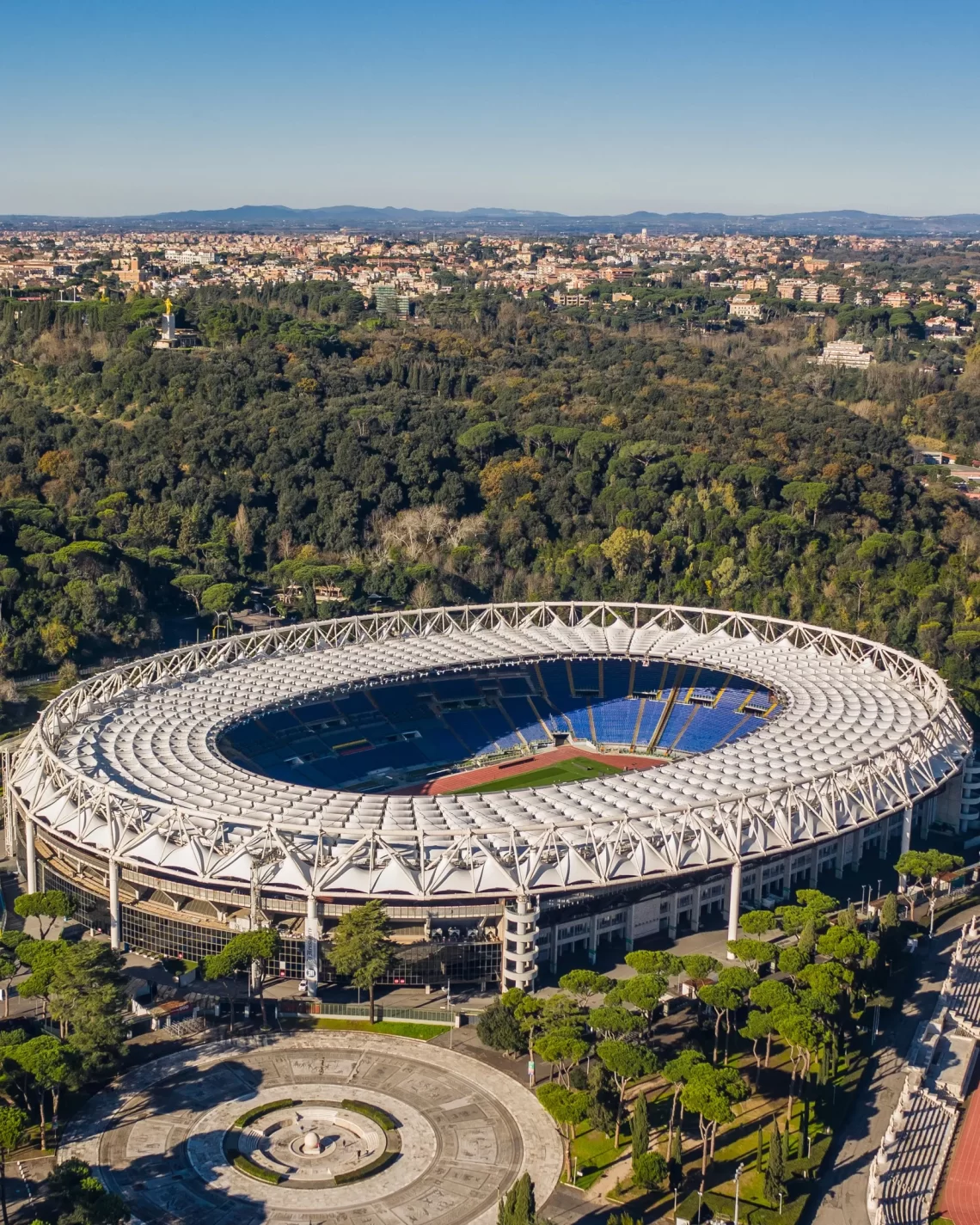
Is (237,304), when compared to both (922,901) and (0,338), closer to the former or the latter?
(0,338)

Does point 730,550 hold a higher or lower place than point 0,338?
lower

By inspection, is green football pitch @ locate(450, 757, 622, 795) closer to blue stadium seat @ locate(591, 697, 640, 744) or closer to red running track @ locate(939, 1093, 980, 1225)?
blue stadium seat @ locate(591, 697, 640, 744)

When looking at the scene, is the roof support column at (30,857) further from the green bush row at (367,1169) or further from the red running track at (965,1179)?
the red running track at (965,1179)

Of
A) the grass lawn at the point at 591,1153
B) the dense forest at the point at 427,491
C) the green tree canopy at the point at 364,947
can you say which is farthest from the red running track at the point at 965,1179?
the dense forest at the point at 427,491

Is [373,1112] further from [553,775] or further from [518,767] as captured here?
[518,767]

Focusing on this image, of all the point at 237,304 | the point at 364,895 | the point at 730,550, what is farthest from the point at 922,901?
the point at 237,304

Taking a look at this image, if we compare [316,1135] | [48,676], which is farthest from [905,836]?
[48,676]
